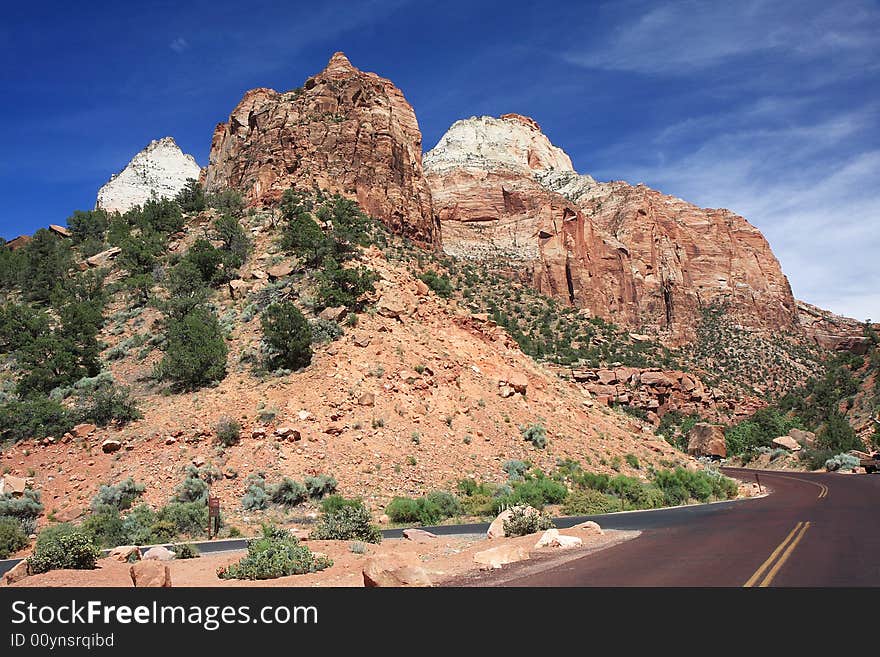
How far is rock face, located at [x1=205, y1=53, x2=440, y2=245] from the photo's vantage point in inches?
2105

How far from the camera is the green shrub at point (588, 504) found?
22469 millimetres

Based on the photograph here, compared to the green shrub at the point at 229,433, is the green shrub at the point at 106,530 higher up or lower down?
lower down

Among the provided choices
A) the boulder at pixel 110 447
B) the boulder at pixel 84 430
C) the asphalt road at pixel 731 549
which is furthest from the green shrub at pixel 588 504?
the boulder at pixel 84 430

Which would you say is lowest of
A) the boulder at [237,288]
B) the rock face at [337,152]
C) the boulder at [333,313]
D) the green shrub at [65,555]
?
the green shrub at [65,555]

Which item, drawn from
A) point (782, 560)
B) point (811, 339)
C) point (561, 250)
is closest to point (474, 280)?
point (561, 250)

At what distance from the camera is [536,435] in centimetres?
2862

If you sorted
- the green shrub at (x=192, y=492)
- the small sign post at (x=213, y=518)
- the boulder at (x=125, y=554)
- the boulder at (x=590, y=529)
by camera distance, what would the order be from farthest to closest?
the green shrub at (x=192, y=492), the small sign post at (x=213, y=518), the boulder at (x=590, y=529), the boulder at (x=125, y=554)

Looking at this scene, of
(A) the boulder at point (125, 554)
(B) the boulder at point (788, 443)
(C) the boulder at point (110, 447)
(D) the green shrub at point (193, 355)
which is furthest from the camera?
(B) the boulder at point (788, 443)

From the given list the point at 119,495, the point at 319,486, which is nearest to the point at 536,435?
the point at 319,486

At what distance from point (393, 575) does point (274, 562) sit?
9.15ft

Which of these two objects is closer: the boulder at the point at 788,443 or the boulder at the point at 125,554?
the boulder at the point at 125,554

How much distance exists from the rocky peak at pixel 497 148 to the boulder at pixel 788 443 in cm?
6731

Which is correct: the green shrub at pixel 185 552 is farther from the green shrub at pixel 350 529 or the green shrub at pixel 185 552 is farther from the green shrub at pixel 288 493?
the green shrub at pixel 288 493
